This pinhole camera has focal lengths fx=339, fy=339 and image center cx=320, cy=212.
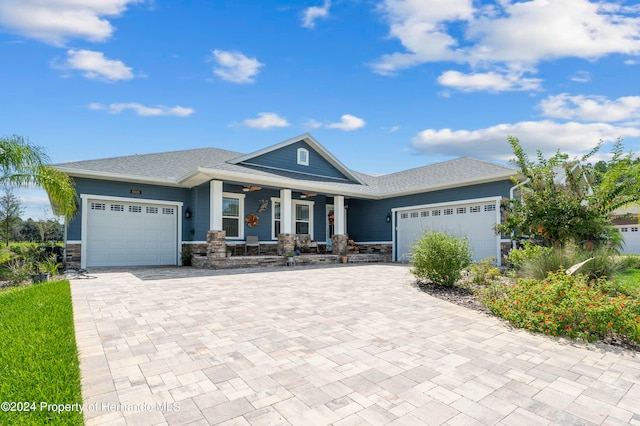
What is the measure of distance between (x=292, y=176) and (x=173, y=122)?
199 inches

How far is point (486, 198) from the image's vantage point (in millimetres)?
11953

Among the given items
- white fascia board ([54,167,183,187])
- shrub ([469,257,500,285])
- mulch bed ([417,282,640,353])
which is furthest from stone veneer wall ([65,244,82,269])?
shrub ([469,257,500,285])

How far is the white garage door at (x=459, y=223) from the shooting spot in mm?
11945

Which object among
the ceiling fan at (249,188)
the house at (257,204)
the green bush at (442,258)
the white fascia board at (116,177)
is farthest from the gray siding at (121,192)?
the green bush at (442,258)

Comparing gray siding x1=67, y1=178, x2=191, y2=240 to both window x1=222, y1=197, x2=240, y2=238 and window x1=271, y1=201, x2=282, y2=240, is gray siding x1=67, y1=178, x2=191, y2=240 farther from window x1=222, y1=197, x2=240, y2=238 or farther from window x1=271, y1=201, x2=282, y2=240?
window x1=271, y1=201, x2=282, y2=240

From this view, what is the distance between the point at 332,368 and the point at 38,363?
2.71m

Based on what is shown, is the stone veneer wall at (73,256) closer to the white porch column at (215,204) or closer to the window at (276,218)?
the white porch column at (215,204)

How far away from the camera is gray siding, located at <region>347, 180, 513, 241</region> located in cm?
1200

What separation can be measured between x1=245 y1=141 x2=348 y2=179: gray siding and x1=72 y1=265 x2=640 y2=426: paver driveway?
9124 mm

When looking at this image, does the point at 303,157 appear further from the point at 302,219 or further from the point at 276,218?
the point at 276,218

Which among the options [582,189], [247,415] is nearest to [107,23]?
[247,415]

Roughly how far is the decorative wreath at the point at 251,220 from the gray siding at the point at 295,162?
2159mm

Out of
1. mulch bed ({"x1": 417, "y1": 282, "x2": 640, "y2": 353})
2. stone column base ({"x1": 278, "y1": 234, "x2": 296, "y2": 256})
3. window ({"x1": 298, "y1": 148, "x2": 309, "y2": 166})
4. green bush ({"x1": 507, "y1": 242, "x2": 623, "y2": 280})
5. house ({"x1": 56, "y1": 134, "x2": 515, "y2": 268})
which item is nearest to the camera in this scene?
mulch bed ({"x1": 417, "y1": 282, "x2": 640, "y2": 353})

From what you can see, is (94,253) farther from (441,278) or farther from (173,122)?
(441,278)
